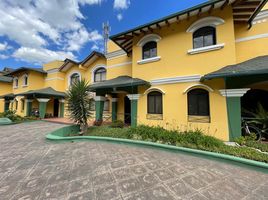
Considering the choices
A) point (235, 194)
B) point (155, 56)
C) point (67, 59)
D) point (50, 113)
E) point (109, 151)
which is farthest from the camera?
point (50, 113)

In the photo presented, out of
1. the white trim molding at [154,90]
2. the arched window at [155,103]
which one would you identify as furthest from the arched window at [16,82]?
the arched window at [155,103]

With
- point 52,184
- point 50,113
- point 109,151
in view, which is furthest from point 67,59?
point 52,184

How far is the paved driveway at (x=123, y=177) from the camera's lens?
9.04ft

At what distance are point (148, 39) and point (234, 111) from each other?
660cm

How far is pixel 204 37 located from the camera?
7.26m

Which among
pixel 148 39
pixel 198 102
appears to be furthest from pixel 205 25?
pixel 198 102

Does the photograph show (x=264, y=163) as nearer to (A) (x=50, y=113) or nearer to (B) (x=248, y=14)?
(B) (x=248, y=14)

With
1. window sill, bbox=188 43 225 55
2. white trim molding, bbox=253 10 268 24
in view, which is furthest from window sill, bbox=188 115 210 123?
white trim molding, bbox=253 10 268 24

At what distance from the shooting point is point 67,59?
16500mm

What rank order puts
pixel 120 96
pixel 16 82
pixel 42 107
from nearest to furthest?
pixel 120 96
pixel 42 107
pixel 16 82

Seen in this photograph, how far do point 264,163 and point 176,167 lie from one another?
251 centimetres

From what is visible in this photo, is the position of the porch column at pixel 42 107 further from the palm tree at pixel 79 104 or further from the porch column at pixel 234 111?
the porch column at pixel 234 111

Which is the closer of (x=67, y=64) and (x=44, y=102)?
(x=44, y=102)

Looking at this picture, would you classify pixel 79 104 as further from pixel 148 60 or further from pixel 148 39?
pixel 148 39
